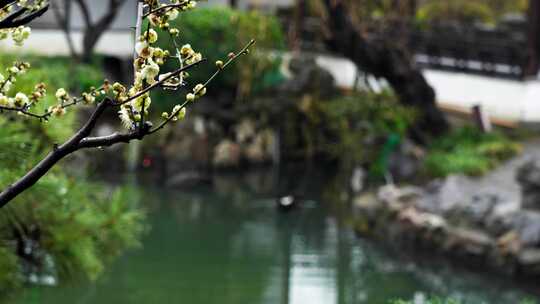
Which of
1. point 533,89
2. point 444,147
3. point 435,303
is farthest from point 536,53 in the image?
point 435,303

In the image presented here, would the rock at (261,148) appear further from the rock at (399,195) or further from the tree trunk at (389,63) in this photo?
the rock at (399,195)

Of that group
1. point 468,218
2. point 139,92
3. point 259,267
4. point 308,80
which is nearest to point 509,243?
point 468,218

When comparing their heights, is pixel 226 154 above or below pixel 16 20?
below

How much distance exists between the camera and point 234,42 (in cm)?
1916

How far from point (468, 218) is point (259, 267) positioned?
2714mm

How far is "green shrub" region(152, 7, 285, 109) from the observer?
743 inches

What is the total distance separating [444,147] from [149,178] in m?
5.06

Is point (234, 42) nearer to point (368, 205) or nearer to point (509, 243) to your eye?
point (368, 205)

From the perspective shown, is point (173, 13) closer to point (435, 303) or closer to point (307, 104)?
point (435, 303)

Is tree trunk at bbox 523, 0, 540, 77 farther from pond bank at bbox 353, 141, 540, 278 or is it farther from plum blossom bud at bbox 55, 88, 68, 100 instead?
plum blossom bud at bbox 55, 88, 68, 100

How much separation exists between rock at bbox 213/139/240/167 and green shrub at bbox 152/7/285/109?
40.9 inches

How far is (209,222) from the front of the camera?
619 inches

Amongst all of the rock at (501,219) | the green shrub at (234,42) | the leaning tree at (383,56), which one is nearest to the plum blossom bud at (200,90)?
the rock at (501,219)

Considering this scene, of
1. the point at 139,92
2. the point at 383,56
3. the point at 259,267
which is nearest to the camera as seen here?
the point at 139,92
